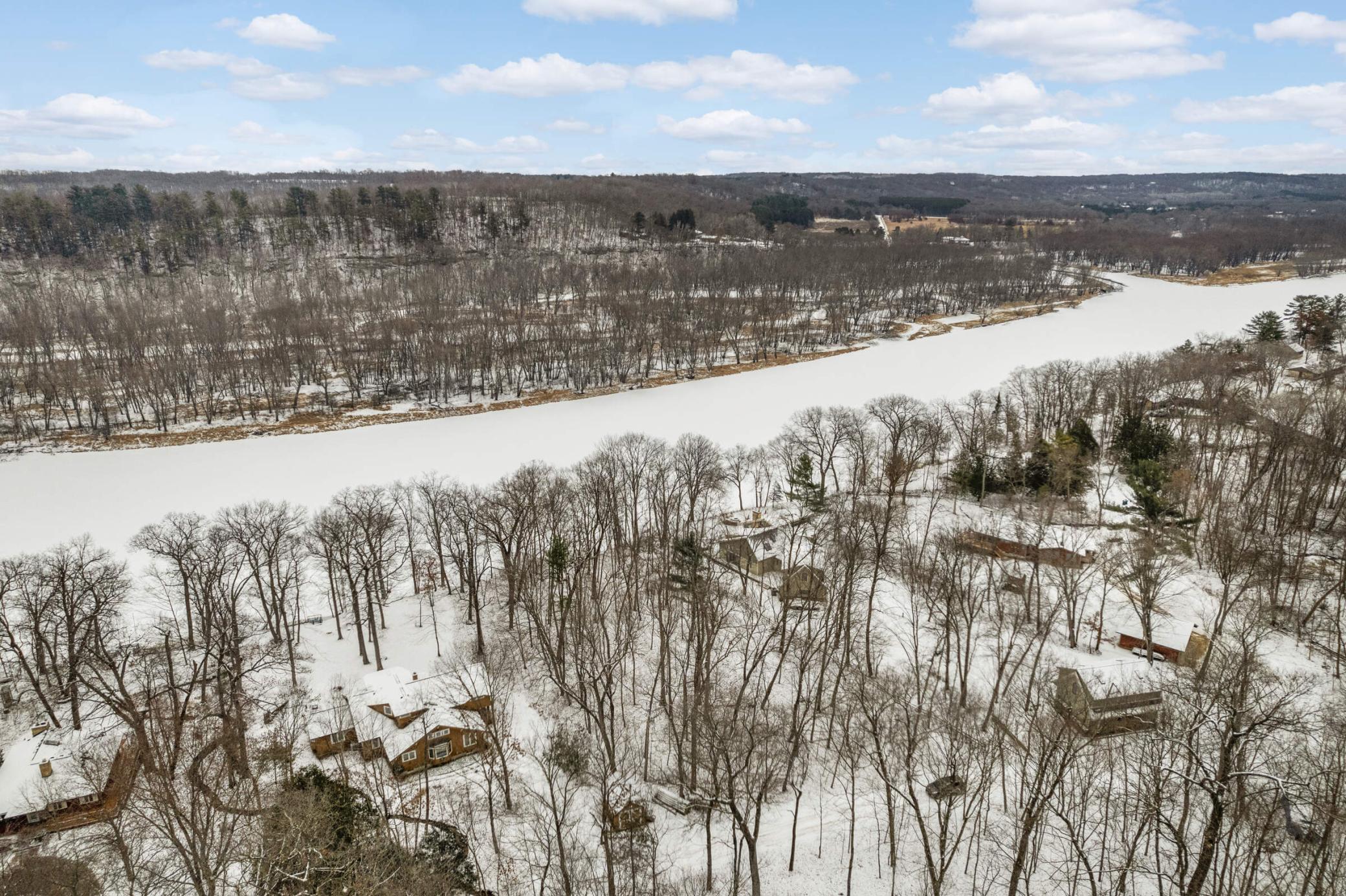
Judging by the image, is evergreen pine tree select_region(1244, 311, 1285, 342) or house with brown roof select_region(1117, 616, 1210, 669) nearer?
house with brown roof select_region(1117, 616, 1210, 669)

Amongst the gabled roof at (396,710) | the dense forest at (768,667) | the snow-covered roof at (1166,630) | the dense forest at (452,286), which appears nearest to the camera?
the dense forest at (768,667)

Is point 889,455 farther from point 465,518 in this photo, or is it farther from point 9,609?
point 9,609

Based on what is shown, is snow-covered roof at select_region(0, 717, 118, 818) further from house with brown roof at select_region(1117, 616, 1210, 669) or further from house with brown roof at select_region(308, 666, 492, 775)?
house with brown roof at select_region(1117, 616, 1210, 669)

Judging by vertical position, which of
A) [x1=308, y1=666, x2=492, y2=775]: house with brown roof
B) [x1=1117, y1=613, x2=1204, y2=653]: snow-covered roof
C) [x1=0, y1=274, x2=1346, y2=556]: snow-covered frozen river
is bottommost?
[x1=308, y1=666, x2=492, y2=775]: house with brown roof

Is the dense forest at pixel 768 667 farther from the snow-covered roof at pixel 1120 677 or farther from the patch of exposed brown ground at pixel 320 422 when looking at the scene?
the patch of exposed brown ground at pixel 320 422

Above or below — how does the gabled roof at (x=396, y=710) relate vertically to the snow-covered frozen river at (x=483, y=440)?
below

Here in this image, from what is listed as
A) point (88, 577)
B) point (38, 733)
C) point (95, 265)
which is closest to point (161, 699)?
point (38, 733)

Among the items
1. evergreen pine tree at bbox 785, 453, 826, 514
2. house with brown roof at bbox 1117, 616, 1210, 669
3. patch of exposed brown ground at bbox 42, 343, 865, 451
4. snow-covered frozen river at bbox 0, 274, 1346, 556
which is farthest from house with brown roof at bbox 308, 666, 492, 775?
patch of exposed brown ground at bbox 42, 343, 865, 451

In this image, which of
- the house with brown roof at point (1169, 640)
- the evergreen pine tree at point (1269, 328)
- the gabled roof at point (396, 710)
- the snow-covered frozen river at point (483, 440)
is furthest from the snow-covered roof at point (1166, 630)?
the evergreen pine tree at point (1269, 328)
